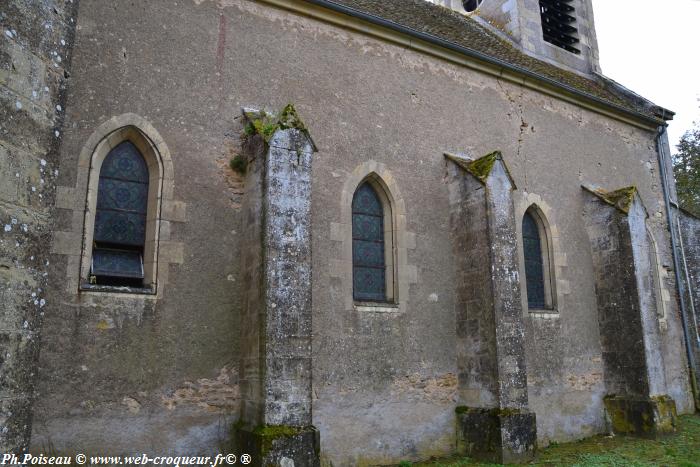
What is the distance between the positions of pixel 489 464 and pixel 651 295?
15.8 ft

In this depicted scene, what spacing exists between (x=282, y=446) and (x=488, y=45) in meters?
9.52

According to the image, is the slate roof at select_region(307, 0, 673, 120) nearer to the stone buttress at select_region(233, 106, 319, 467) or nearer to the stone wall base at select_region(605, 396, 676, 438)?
the stone buttress at select_region(233, 106, 319, 467)

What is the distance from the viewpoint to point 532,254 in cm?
1021

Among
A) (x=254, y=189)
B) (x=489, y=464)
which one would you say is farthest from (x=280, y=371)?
(x=489, y=464)

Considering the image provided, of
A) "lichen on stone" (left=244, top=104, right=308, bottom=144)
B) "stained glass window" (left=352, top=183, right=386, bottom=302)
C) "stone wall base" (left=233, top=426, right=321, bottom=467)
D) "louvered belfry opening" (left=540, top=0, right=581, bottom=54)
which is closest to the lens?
"stone wall base" (left=233, top=426, right=321, bottom=467)

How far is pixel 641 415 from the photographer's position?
952 centimetres

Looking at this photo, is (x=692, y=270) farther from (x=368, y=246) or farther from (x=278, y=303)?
(x=278, y=303)

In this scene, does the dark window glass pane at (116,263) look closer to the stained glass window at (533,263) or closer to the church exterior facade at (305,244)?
the church exterior facade at (305,244)

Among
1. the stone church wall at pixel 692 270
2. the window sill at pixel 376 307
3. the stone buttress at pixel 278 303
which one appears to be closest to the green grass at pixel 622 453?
the window sill at pixel 376 307

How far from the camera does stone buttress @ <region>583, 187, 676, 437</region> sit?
31.4ft

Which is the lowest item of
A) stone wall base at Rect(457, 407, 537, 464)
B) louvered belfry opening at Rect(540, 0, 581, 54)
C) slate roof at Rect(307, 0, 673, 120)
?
stone wall base at Rect(457, 407, 537, 464)

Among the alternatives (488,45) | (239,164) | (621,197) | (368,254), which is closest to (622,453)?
(621,197)

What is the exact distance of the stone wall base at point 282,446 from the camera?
19.0 ft

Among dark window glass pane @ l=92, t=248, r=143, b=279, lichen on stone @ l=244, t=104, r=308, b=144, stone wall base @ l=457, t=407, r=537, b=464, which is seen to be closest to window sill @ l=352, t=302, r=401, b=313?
stone wall base @ l=457, t=407, r=537, b=464
